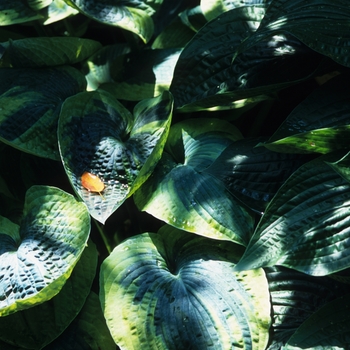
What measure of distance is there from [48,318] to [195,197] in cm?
37

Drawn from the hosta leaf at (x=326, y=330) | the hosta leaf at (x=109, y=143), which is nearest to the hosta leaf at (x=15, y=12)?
the hosta leaf at (x=109, y=143)

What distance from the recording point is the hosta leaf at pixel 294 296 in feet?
3.26

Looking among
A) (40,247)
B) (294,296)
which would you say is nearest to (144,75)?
(40,247)

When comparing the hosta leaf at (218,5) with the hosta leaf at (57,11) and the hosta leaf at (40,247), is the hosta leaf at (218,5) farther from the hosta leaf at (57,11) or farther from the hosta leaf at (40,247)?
the hosta leaf at (40,247)

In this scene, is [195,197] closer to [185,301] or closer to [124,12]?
[185,301]

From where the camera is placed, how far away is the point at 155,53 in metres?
1.44

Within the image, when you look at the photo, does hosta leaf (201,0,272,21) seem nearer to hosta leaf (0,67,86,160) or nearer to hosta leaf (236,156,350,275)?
hosta leaf (0,67,86,160)

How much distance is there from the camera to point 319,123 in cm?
105

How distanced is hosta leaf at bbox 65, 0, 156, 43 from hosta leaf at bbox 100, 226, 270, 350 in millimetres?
563

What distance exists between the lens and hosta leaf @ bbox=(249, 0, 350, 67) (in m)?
0.99

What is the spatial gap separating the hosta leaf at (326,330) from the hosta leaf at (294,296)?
51mm

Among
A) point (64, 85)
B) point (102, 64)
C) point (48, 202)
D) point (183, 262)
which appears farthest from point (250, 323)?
point (102, 64)

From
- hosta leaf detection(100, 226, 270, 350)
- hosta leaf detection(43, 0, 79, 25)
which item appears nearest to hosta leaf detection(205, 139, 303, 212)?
hosta leaf detection(100, 226, 270, 350)

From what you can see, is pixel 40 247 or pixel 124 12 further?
pixel 124 12
